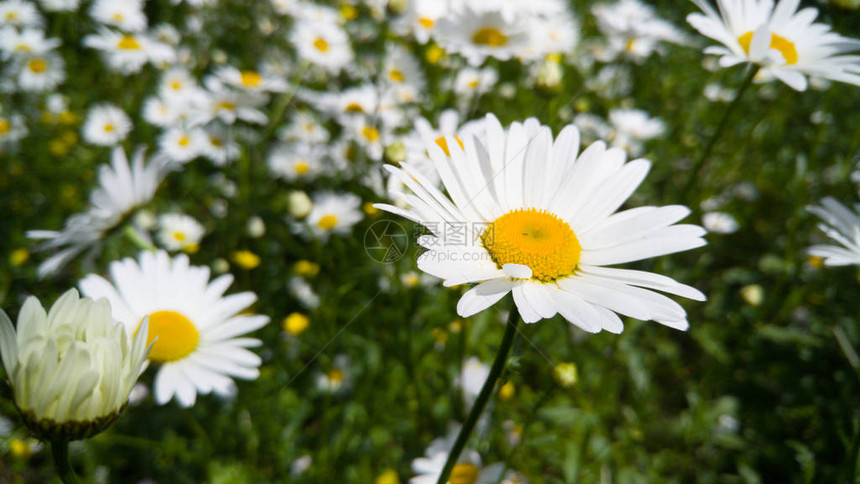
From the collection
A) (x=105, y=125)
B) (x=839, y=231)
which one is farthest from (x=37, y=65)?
(x=839, y=231)

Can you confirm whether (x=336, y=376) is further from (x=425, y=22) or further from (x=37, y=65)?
(x=37, y=65)

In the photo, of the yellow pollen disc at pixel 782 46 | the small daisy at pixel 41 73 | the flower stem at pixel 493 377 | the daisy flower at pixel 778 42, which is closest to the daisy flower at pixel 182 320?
the flower stem at pixel 493 377

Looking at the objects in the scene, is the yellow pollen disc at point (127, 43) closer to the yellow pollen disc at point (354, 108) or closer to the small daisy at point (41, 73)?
the small daisy at point (41, 73)

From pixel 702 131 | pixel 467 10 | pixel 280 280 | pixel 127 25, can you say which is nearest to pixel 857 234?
pixel 467 10

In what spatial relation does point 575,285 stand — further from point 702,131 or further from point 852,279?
point 702,131

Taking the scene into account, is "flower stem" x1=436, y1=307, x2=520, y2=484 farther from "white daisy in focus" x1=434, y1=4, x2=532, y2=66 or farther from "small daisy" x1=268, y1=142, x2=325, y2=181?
"small daisy" x1=268, y1=142, x2=325, y2=181

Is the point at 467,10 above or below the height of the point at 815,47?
below
